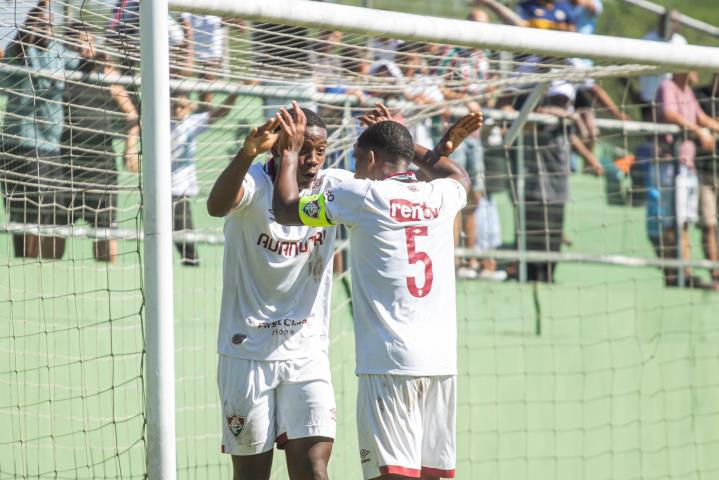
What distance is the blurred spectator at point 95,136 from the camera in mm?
6008

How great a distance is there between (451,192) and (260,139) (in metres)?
0.91

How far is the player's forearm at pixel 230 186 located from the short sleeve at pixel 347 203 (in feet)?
1.20

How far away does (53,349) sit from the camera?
6.91m

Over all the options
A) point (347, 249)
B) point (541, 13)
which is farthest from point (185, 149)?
point (541, 13)

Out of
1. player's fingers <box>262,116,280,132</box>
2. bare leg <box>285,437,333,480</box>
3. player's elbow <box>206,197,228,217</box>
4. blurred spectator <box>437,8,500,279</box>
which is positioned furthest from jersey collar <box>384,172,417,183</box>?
blurred spectator <box>437,8,500,279</box>

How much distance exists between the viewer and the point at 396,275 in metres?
4.80

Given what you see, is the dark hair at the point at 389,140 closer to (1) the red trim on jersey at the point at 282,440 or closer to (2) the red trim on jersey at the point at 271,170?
(2) the red trim on jersey at the point at 271,170

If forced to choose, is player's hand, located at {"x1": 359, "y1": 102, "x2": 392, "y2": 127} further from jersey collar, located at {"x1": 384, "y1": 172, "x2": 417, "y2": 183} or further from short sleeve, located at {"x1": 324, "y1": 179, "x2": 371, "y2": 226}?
short sleeve, located at {"x1": 324, "y1": 179, "x2": 371, "y2": 226}

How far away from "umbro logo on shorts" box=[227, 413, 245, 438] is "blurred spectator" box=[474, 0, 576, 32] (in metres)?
5.43

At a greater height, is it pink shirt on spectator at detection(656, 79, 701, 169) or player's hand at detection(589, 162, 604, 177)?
pink shirt on spectator at detection(656, 79, 701, 169)

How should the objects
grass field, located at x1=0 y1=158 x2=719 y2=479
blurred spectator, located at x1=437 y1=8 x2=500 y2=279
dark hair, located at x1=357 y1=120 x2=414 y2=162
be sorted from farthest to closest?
1. blurred spectator, located at x1=437 y1=8 x2=500 y2=279
2. grass field, located at x1=0 y1=158 x2=719 y2=479
3. dark hair, located at x1=357 y1=120 x2=414 y2=162

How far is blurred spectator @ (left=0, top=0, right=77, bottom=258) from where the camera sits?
5.52 m

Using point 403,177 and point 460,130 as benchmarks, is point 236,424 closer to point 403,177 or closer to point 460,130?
point 403,177

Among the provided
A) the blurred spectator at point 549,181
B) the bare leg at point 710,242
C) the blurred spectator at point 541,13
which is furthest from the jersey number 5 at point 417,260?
the bare leg at point 710,242
